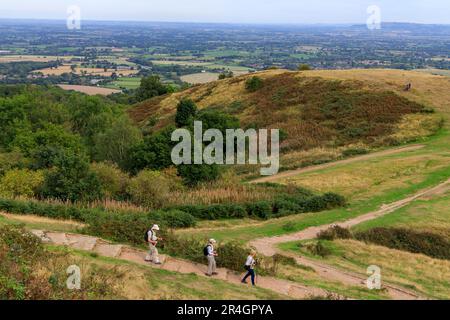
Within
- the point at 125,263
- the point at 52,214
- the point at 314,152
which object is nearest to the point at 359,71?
the point at 314,152

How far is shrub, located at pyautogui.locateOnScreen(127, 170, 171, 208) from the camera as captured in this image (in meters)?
26.4

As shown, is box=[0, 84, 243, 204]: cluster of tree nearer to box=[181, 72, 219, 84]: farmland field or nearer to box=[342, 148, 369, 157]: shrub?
box=[342, 148, 369, 157]: shrub

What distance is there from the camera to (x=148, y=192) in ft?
87.4

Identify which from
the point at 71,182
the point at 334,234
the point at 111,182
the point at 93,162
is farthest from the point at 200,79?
the point at 334,234

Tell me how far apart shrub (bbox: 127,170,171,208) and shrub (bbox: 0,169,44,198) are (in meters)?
5.31

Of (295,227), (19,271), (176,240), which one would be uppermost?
(19,271)

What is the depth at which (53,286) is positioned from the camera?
11758 mm

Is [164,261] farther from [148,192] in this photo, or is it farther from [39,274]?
[148,192]

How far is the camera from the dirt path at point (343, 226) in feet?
56.5

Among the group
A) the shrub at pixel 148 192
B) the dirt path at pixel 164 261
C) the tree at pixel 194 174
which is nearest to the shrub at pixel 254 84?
the tree at pixel 194 174

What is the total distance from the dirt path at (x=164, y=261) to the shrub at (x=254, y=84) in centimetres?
4793
